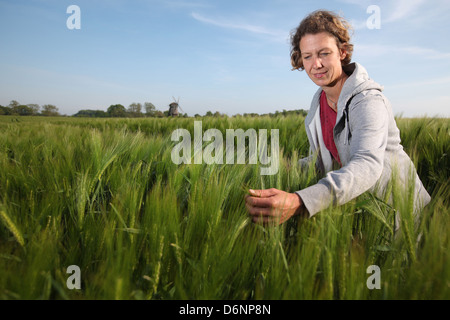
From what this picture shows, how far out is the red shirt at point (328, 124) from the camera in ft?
5.90

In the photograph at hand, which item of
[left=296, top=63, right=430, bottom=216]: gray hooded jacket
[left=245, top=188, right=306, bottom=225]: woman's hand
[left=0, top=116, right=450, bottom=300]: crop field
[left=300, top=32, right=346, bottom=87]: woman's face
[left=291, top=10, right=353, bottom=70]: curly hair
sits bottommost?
[left=0, top=116, right=450, bottom=300]: crop field

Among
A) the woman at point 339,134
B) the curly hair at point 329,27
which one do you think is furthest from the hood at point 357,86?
the curly hair at point 329,27

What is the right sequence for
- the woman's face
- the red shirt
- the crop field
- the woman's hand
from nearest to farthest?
1. the crop field
2. the woman's hand
3. the woman's face
4. the red shirt

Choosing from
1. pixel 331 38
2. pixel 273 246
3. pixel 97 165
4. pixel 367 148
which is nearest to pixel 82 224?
pixel 97 165

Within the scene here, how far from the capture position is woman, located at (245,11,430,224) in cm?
89

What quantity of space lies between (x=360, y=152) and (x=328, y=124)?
0.77 metres

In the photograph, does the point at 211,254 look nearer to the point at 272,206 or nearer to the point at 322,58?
the point at 272,206

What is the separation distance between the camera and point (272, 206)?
83cm

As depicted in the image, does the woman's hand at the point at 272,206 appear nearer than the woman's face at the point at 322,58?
Yes

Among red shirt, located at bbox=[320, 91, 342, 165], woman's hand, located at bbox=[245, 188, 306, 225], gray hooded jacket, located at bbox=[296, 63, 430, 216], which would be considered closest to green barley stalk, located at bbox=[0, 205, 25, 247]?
woman's hand, located at bbox=[245, 188, 306, 225]

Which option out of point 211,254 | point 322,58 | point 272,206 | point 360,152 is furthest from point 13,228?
point 322,58

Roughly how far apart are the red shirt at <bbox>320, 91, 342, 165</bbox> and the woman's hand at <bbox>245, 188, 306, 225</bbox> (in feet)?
3.26

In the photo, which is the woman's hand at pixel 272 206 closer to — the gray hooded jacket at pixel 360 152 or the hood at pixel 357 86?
the gray hooded jacket at pixel 360 152

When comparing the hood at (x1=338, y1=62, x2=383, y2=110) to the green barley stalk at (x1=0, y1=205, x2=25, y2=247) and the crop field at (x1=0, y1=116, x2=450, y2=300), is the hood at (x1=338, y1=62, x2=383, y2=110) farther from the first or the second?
the green barley stalk at (x1=0, y1=205, x2=25, y2=247)
